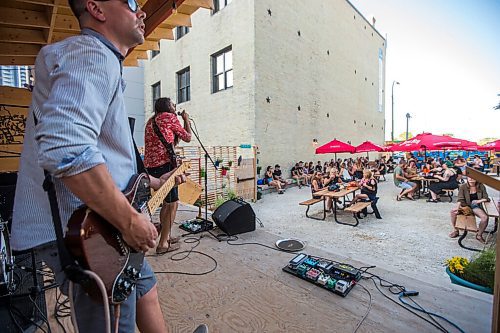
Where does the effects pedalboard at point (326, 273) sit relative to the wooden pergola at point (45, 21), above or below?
below

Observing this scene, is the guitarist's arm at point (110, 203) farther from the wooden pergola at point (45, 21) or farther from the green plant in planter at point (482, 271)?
the green plant in planter at point (482, 271)

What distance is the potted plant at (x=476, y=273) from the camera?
279 cm

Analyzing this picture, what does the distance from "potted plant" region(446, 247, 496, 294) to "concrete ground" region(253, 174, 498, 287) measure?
0.20m

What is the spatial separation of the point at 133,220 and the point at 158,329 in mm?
745

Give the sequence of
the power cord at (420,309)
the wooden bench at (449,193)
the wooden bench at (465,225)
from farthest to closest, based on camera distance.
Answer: the wooden bench at (449,193)
the wooden bench at (465,225)
the power cord at (420,309)

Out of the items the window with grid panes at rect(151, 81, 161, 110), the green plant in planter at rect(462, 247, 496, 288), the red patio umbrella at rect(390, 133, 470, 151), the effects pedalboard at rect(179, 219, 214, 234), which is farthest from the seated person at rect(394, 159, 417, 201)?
the window with grid panes at rect(151, 81, 161, 110)

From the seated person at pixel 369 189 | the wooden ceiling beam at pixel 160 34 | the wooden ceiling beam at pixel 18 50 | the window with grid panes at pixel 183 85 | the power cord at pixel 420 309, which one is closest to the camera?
the power cord at pixel 420 309

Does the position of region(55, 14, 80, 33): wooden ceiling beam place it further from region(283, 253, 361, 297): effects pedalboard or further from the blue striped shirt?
region(283, 253, 361, 297): effects pedalboard

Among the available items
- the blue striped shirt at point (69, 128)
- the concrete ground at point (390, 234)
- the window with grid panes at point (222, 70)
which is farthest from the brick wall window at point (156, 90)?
the blue striped shirt at point (69, 128)

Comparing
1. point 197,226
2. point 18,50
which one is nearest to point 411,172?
point 197,226

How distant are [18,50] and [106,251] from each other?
5.51m

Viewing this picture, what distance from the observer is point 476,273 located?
2949mm

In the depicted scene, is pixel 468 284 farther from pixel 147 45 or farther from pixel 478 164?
pixel 478 164

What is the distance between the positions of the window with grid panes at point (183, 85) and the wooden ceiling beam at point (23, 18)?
11.5 meters
